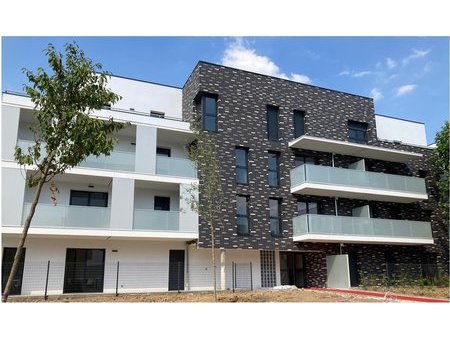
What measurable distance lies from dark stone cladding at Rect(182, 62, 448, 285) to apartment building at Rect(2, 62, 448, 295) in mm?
62

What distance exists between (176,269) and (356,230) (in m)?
8.94

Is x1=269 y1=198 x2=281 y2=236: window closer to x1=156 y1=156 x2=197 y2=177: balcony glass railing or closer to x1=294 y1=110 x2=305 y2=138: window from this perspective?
x1=294 y1=110 x2=305 y2=138: window

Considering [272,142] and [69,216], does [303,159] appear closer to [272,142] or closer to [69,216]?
[272,142]

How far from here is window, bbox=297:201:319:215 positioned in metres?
20.7

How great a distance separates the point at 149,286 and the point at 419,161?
17591 millimetres

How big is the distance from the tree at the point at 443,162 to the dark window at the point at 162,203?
15.5 m

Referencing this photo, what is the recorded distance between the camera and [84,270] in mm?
17047

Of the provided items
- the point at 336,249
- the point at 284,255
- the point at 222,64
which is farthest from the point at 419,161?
the point at 222,64

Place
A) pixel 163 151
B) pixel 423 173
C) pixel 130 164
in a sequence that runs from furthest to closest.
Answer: pixel 423 173
pixel 163 151
pixel 130 164

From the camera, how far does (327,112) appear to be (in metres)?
22.7

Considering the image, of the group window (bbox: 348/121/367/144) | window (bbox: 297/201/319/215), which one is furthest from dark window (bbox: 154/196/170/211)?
window (bbox: 348/121/367/144)

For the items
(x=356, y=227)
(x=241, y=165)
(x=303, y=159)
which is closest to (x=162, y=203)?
(x=241, y=165)

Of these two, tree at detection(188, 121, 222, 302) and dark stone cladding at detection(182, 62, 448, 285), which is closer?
tree at detection(188, 121, 222, 302)

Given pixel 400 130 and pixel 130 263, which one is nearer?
pixel 130 263
